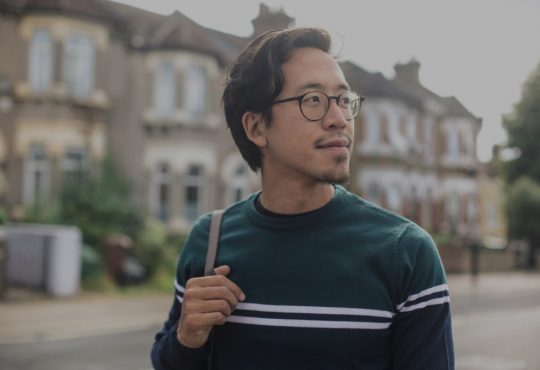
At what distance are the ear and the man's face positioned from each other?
77 mm

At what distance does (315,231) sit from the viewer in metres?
1.97

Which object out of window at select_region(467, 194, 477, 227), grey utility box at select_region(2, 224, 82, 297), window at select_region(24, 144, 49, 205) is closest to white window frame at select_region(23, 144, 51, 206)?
window at select_region(24, 144, 49, 205)

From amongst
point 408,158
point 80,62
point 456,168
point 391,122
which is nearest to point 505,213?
point 456,168

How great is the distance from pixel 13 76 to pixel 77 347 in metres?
11.2

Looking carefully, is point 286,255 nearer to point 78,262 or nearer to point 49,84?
point 78,262

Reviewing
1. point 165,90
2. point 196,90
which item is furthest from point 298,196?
point 196,90

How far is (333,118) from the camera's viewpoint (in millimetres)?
2006

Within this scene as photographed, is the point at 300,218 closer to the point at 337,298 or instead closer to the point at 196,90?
the point at 337,298

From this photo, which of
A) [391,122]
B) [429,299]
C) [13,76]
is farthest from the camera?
[391,122]

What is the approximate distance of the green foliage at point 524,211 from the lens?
28.9m

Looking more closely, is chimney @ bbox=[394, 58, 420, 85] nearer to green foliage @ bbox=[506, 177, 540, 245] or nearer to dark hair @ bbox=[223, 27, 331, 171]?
green foliage @ bbox=[506, 177, 540, 245]

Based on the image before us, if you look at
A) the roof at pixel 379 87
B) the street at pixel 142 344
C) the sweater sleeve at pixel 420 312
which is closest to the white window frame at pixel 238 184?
the street at pixel 142 344

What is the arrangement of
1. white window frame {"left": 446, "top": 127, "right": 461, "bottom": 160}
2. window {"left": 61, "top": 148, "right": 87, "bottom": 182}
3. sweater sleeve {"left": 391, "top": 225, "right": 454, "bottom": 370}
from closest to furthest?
1. sweater sleeve {"left": 391, "top": 225, "right": 454, "bottom": 370}
2. window {"left": 61, "top": 148, "right": 87, "bottom": 182}
3. white window frame {"left": 446, "top": 127, "right": 461, "bottom": 160}

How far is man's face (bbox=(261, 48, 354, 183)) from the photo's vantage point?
200 cm
